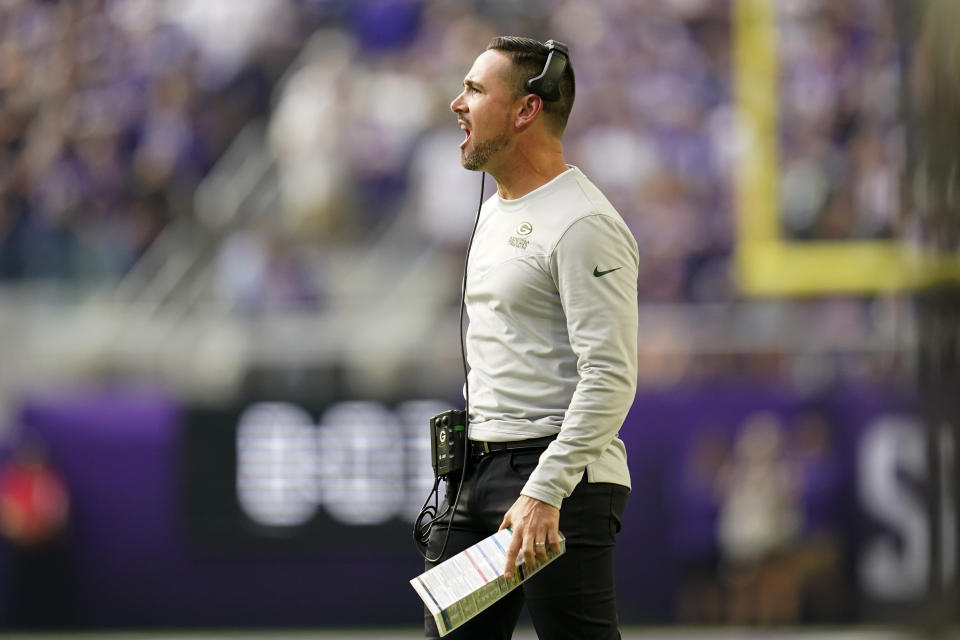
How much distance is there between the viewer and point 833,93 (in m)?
11.4

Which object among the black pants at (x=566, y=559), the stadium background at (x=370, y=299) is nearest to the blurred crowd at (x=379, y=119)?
the stadium background at (x=370, y=299)

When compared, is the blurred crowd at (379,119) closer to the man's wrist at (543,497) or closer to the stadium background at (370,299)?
the stadium background at (370,299)

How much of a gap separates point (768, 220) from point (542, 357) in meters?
7.87

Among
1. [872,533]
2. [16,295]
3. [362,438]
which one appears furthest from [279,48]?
[872,533]

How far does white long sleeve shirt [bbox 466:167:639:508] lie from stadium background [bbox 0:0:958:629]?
5596mm

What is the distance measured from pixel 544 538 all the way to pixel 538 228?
694mm

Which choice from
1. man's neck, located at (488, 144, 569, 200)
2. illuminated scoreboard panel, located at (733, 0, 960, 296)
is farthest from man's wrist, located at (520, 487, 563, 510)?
illuminated scoreboard panel, located at (733, 0, 960, 296)

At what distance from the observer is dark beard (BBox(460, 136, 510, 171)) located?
11.0ft

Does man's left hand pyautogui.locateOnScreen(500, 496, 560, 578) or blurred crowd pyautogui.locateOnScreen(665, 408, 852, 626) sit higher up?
man's left hand pyautogui.locateOnScreen(500, 496, 560, 578)

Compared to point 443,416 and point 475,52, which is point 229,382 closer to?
point 475,52

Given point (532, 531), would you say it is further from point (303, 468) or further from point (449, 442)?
point (303, 468)

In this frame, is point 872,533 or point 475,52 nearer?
point 872,533

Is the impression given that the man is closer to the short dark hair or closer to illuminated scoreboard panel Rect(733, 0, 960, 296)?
the short dark hair

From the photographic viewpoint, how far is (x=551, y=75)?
10.8 feet
